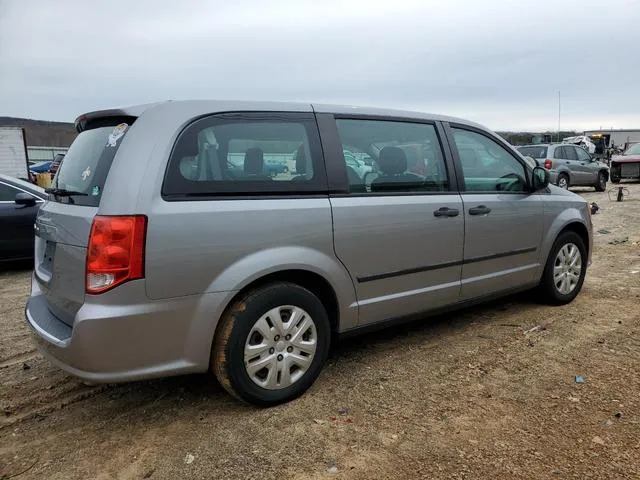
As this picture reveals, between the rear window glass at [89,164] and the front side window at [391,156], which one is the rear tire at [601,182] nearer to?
the front side window at [391,156]

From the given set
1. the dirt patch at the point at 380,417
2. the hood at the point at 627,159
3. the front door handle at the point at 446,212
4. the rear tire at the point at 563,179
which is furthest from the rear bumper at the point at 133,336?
the hood at the point at 627,159

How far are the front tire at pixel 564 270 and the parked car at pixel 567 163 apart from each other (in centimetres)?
1149

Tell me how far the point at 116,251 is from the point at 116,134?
0.71 meters

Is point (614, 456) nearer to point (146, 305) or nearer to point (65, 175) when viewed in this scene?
point (146, 305)

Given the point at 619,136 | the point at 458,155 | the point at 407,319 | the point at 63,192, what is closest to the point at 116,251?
the point at 63,192

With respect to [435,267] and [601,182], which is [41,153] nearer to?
[601,182]

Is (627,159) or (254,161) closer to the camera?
(254,161)

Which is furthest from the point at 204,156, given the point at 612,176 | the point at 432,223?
the point at 612,176

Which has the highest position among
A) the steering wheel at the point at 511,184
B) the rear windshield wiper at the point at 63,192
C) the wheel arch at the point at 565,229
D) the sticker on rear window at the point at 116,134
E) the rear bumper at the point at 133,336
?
the sticker on rear window at the point at 116,134

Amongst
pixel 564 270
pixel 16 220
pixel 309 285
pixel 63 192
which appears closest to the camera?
pixel 63 192

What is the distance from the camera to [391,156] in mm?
3596

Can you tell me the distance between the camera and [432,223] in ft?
11.9

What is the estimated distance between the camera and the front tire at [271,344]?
2822 mm

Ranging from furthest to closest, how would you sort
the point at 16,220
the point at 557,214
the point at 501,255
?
the point at 16,220
the point at 557,214
the point at 501,255
